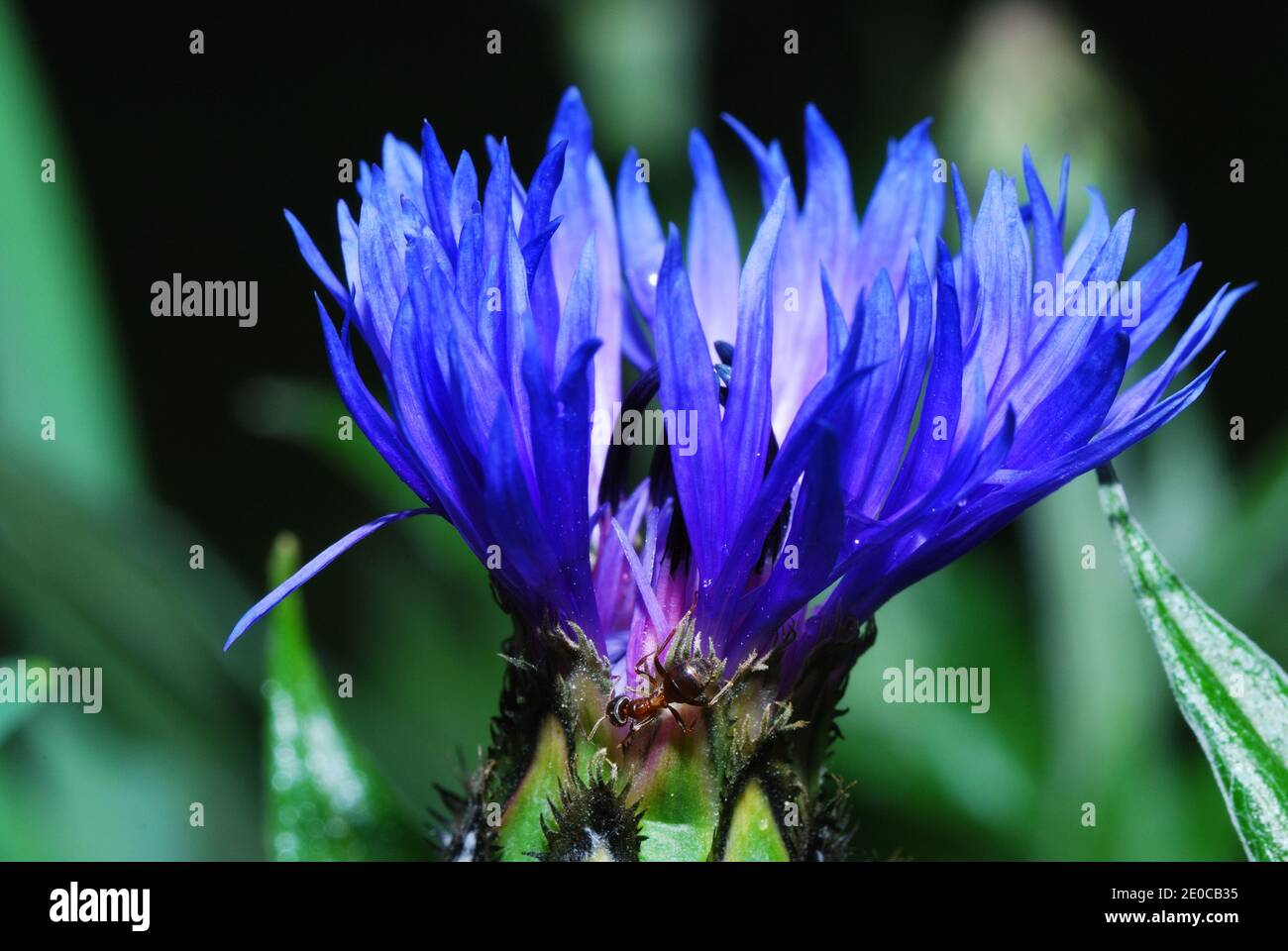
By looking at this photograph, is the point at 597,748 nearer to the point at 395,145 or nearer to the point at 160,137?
the point at 395,145

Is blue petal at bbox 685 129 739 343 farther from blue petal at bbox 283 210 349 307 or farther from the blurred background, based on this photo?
the blurred background

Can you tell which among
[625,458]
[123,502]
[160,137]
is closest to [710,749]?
[625,458]

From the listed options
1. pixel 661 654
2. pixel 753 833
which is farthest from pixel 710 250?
pixel 753 833

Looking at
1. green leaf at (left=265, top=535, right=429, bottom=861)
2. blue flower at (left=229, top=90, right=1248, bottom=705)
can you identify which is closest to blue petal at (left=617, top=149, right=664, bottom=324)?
blue flower at (left=229, top=90, right=1248, bottom=705)

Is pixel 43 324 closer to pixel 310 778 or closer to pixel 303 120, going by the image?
pixel 303 120

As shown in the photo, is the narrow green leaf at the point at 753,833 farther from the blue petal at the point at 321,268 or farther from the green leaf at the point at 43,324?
the green leaf at the point at 43,324

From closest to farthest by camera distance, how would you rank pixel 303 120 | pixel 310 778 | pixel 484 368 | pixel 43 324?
pixel 484 368, pixel 310 778, pixel 43 324, pixel 303 120

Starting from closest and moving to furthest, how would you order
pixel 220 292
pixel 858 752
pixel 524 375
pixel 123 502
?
pixel 524 375, pixel 858 752, pixel 123 502, pixel 220 292
